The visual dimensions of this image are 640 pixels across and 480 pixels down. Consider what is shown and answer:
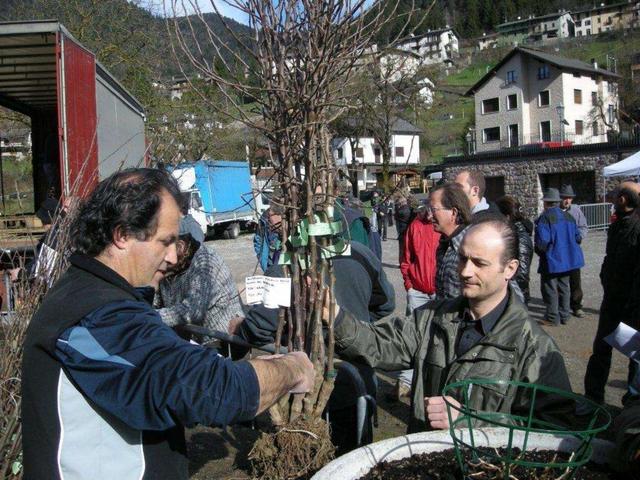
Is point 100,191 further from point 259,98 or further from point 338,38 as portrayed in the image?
point 338,38

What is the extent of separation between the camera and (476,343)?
246cm

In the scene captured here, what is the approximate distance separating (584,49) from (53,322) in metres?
116

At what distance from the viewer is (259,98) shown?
2.74m

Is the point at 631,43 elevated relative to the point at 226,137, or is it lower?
elevated

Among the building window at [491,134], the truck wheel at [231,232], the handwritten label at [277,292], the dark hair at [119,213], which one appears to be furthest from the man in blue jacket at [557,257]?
the building window at [491,134]

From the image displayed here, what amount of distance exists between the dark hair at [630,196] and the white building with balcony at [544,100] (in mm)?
53551

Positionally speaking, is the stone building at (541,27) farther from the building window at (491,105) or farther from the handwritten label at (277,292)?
the handwritten label at (277,292)

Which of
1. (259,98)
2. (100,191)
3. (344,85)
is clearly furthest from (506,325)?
(100,191)

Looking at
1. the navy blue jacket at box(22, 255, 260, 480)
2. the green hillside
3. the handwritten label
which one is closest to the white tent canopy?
the handwritten label

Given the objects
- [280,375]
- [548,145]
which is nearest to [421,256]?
[280,375]

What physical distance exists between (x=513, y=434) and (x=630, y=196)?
4564mm

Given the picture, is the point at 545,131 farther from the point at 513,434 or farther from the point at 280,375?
the point at 280,375

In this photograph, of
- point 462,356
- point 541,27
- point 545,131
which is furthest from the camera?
point 541,27

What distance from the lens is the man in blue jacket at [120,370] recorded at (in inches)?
61.1
